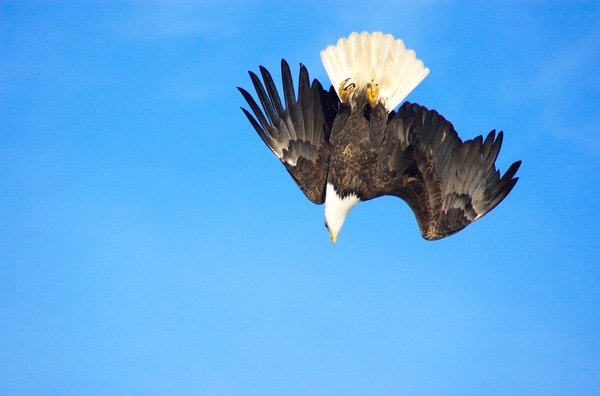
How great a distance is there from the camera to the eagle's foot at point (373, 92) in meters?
9.55

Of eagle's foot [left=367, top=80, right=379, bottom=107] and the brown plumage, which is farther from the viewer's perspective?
eagle's foot [left=367, top=80, right=379, bottom=107]

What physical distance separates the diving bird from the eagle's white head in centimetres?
1

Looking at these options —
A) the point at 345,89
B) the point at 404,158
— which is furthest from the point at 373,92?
the point at 404,158

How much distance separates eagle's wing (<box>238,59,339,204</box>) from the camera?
9898 mm

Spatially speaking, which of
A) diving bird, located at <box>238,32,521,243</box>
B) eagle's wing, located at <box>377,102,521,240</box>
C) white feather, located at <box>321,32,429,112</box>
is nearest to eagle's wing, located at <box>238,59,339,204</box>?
diving bird, located at <box>238,32,521,243</box>

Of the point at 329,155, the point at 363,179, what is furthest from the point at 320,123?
the point at 363,179

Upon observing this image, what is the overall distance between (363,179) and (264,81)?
1.91 meters

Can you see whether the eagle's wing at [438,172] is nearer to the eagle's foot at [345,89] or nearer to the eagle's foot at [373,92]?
the eagle's foot at [373,92]

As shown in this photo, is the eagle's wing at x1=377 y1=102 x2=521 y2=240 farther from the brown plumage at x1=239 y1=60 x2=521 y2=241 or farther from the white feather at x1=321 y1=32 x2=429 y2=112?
the white feather at x1=321 y1=32 x2=429 y2=112

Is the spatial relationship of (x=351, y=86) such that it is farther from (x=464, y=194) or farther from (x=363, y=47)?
(x=464, y=194)

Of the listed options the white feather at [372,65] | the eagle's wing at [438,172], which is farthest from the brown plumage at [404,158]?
the white feather at [372,65]

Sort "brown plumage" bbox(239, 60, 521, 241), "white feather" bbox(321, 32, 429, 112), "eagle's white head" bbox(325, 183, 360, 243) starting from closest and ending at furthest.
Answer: "brown plumage" bbox(239, 60, 521, 241)
"eagle's white head" bbox(325, 183, 360, 243)
"white feather" bbox(321, 32, 429, 112)

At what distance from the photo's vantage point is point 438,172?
376 inches

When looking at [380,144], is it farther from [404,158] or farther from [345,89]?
[345,89]
